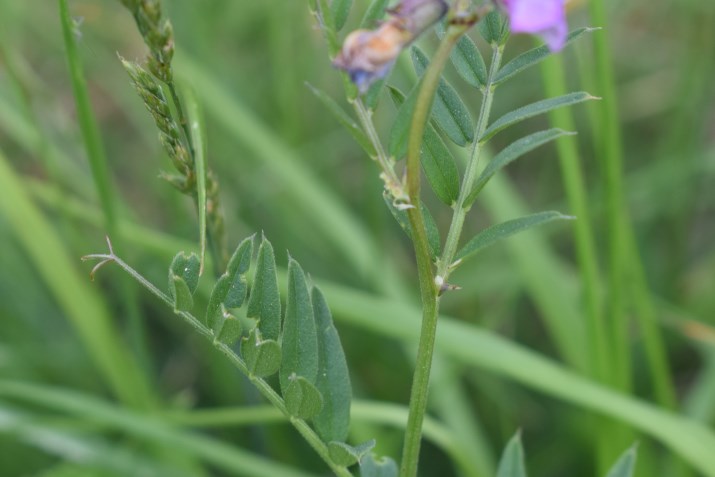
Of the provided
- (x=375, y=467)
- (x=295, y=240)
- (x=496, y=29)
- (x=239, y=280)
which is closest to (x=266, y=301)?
(x=239, y=280)

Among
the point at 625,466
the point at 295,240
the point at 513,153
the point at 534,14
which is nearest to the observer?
the point at 534,14

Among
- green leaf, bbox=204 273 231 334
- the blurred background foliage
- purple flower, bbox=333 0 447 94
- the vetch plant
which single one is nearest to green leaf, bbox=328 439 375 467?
the vetch plant

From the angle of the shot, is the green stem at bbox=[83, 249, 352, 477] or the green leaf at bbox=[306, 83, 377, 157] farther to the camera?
the green stem at bbox=[83, 249, 352, 477]

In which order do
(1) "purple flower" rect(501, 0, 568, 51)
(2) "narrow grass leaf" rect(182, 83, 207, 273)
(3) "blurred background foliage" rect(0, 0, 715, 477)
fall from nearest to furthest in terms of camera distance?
(1) "purple flower" rect(501, 0, 568, 51), (2) "narrow grass leaf" rect(182, 83, 207, 273), (3) "blurred background foliage" rect(0, 0, 715, 477)

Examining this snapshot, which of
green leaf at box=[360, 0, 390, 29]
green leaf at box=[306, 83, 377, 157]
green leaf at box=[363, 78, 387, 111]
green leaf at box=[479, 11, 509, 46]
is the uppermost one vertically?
green leaf at box=[479, 11, 509, 46]

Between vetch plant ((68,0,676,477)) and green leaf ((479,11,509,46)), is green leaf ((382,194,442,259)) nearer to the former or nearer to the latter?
vetch plant ((68,0,676,477))

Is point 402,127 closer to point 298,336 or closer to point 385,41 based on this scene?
point 385,41

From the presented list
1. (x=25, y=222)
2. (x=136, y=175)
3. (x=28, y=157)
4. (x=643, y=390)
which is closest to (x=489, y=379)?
(x=643, y=390)
